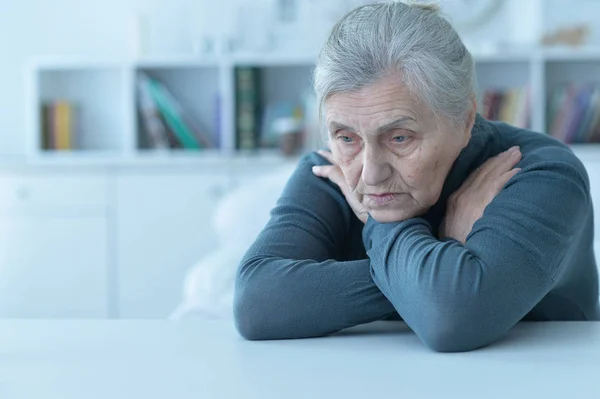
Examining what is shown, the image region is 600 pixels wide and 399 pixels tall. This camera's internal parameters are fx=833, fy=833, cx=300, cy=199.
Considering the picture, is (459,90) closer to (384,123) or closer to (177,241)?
(384,123)

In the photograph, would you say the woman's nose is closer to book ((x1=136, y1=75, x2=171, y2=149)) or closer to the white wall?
book ((x1=136, y1=75, x2=171, y2=149))

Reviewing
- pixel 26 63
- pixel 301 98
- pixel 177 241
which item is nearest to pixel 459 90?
pixel 177 241

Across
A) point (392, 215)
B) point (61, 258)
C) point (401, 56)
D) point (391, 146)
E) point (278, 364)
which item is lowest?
point (61, 258)

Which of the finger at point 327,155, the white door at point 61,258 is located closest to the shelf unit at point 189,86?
the white door at point 61,258

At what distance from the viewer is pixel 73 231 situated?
11.9ft

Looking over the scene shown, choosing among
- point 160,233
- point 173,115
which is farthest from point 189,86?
point 160,233

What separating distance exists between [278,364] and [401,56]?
1.51 ft

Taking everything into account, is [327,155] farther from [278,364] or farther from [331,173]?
[278,364]

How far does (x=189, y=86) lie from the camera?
4.01 m

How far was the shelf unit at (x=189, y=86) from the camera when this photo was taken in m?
3.66

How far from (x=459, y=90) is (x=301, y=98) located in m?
2.75

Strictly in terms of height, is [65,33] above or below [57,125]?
above

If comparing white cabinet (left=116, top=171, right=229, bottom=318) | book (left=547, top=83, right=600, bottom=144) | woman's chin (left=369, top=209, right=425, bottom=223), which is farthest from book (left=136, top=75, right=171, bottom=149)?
woman's chin (left=369, top=209, right=425, bottom=223)

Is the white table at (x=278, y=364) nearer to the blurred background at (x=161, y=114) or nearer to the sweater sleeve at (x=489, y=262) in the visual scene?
the sweater sleeve at (x=489, y=262)
